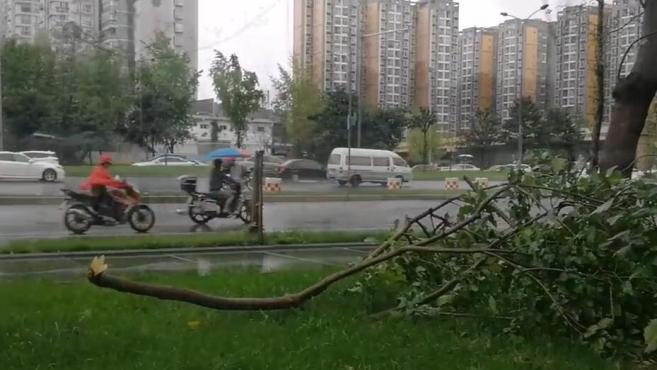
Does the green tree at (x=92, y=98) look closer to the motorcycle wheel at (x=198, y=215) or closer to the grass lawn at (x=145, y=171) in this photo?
the grass lawn at (x=145, y=171)

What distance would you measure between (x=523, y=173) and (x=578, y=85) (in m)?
11.5

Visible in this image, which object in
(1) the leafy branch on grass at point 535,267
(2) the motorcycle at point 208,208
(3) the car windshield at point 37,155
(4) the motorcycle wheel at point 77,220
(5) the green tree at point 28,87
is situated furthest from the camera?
(3) the car windshield at point 37,155

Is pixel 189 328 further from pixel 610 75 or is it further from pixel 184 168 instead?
pixel 184 168

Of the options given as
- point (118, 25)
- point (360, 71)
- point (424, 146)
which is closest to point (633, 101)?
point (118, 25)

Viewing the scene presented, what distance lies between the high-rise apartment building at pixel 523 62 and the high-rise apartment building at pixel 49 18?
991 cm

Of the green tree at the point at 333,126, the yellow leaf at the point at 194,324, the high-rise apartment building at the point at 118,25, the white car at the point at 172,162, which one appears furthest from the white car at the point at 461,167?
the yellow leaf at the point at 194,324

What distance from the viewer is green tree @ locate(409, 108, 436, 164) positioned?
80.0ft

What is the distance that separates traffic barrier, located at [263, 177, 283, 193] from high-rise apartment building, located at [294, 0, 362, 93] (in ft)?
10.0

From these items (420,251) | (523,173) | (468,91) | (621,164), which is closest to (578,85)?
(468,91)

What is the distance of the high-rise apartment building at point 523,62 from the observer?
1825 cm

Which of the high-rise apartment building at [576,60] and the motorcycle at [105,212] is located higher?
the high-rise apartment building at [576,60]

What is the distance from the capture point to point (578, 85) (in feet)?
58.7

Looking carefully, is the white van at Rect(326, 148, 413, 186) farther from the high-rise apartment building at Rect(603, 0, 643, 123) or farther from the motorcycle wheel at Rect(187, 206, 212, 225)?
the high-rise apartment building at Rect(603, 0, 643, 123)

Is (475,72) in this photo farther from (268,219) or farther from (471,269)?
(471,269)
